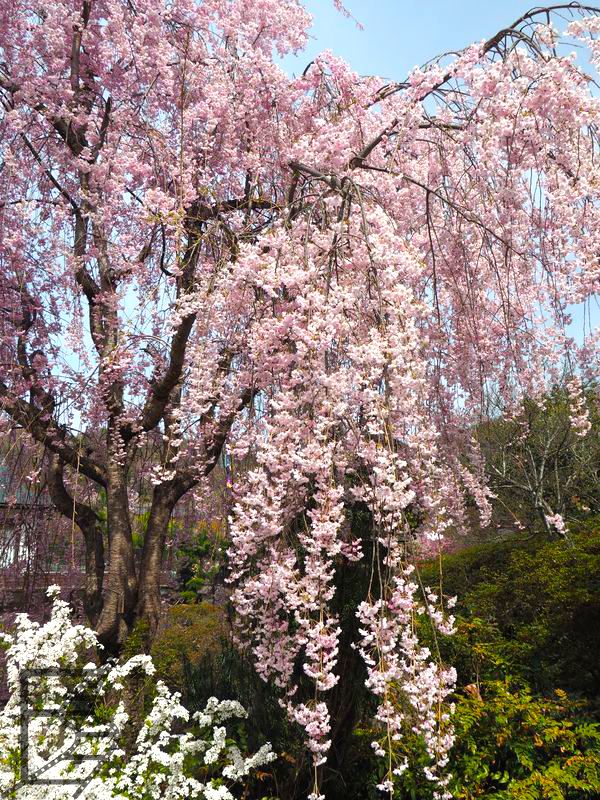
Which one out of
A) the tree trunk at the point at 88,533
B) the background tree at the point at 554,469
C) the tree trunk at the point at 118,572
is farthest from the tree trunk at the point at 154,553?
the background tree at the point at 554,469

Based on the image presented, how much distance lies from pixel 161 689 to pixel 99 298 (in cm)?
300

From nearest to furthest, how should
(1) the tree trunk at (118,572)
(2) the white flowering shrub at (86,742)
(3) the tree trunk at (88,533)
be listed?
(2) the white flowering shrub at (86,742), (1) the tree trunk at (118,572), (3) the tree trunk at (88,533)

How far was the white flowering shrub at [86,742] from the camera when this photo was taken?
271 centimetres

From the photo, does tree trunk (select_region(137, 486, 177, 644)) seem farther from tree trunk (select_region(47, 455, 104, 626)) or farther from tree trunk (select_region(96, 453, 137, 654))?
tree trunk (select_region(47, 455, 104, 626))

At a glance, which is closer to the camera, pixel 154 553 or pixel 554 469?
pixel 154 553

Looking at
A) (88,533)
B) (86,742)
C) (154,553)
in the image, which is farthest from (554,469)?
(86,742)

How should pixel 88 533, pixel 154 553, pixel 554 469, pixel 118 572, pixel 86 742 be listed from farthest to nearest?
pixel 554 469 < pixel 88 533 < pixel 154 553 < pixel 118 572 < pixel 86 742

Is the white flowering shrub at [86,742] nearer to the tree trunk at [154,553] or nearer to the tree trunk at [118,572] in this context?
the tree trunk at [118,572]

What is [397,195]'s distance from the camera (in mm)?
3314

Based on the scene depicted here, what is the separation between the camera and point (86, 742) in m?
3.02

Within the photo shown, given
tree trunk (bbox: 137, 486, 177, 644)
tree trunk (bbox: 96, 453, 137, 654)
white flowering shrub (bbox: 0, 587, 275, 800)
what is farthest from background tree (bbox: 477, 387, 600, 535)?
white flowering shrub (bbox: 0, 587, 275, 800)

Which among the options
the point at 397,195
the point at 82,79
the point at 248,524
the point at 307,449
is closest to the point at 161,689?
the point at 248,524

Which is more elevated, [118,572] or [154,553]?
[154,553]

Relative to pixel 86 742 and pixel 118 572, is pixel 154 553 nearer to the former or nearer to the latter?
pixel 118 572
